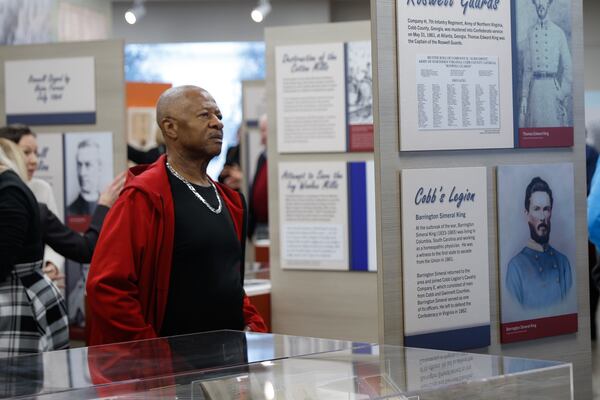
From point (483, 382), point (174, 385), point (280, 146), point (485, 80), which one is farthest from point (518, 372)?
point (280, 146)

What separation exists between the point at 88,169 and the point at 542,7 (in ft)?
12.2

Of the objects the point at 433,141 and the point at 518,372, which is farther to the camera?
the point at 433,141

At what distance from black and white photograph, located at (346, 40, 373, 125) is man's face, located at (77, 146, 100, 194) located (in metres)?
1.62

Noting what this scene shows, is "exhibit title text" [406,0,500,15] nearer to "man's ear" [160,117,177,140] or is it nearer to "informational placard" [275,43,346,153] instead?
"man's ear" [160,117,177,140]

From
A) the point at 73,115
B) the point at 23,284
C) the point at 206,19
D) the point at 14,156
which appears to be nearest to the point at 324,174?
the point at 73,115

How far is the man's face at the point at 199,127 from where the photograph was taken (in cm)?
346

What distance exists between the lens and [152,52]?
49.1 ft

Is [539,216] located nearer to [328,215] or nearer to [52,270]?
[328,215]

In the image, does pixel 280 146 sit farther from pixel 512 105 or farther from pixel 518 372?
pixel 518 372

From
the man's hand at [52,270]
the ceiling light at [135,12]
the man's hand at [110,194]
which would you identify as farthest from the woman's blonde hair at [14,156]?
the ceiling light at [135,12]

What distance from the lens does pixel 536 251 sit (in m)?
3.39

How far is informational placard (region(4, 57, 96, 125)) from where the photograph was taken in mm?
6375

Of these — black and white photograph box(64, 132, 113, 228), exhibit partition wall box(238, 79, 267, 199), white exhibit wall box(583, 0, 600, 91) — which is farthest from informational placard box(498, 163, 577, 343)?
white exhibit wall box(583, 0, 600, 91)

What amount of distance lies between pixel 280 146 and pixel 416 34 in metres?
3.21
